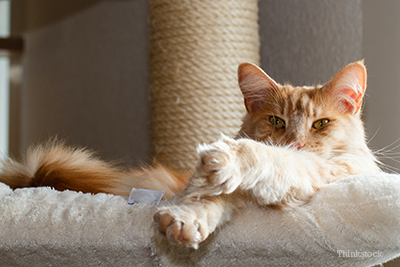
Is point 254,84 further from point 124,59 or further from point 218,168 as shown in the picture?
point 124,59

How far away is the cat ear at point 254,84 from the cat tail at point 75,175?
0.94ft

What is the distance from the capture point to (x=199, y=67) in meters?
1.59

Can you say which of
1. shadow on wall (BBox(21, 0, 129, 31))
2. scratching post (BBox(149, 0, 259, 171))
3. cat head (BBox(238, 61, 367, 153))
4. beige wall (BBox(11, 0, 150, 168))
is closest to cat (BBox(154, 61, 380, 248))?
cat head (BBox(238, 61, 367, 153))

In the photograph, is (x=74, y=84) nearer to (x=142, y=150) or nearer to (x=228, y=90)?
(x=142, y=150)

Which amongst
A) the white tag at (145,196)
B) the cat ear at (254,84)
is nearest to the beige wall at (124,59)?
the cat ear at (254,84)

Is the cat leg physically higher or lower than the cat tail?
higher

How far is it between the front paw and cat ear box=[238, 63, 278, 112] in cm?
43

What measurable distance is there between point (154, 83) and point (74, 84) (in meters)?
1.13

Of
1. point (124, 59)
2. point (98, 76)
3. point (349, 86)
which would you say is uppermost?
point (349, 86)

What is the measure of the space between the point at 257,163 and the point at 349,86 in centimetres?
44

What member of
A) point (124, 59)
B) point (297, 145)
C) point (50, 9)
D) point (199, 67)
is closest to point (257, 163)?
point (297, 145)

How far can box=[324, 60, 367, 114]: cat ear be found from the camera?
852mm

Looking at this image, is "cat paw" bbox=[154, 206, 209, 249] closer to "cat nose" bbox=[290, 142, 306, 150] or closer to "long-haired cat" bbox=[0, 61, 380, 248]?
"long-haired cat" bbox=[0, 61, 380, 248]

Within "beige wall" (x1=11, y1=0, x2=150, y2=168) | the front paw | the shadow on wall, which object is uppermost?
the shadow on wall
